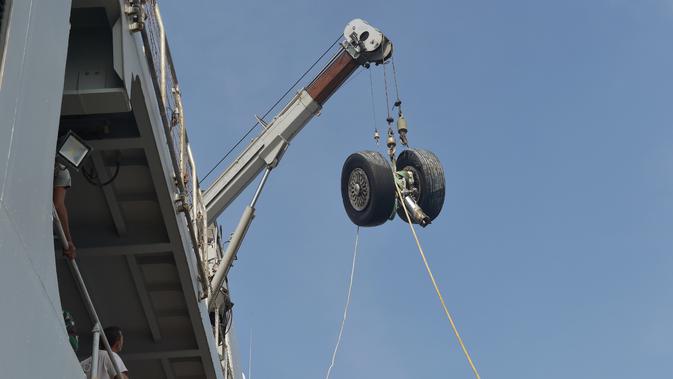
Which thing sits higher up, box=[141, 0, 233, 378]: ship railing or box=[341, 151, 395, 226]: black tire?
box=[341, 151, 395, 226]: black tire

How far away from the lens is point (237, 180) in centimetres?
1911

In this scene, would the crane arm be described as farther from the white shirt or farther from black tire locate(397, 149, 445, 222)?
the white shirt

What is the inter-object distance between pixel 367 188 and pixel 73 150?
1083 cm

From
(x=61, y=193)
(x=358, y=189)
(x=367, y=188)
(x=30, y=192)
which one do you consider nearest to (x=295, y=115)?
(x=358, y=189)

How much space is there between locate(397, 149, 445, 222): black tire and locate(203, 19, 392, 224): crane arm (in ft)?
7.22

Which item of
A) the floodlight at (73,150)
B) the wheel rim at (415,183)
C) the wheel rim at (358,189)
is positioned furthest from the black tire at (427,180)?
the floodlight at (73,150)

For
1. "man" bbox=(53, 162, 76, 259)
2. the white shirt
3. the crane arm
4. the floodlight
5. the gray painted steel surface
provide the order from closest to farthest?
the gray painted steel surface → "man" bbox=(53, 162, 76, 259) → the floodlight → the white shirt → the crane arm

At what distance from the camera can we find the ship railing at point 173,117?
1057 centimetres

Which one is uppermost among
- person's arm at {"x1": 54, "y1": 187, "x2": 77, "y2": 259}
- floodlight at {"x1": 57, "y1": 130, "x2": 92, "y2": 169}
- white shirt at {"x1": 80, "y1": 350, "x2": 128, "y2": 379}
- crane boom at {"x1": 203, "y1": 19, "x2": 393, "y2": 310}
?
crane boom at {"x1": 203, "y1": 19, "x2": 393, "y2": 310}

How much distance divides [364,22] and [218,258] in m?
5.51

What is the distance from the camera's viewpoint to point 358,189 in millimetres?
19000

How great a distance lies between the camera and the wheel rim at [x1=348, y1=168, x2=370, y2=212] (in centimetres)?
1866

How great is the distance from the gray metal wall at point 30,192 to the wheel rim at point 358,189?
11642 mm

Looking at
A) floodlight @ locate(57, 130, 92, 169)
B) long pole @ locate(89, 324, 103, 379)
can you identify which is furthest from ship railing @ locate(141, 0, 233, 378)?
long pole @ locate(89, 324, 103, 379)
